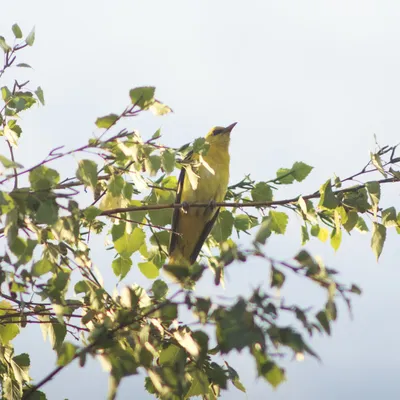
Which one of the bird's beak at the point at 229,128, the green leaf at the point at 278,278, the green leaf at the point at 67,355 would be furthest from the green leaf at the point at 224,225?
the bird's beak at the point at 229,128

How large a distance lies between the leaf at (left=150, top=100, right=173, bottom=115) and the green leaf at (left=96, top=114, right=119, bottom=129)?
15cm

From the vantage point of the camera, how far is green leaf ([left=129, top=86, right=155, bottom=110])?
8.95ft

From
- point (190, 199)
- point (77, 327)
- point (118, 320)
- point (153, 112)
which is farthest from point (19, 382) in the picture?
point (190, 199)

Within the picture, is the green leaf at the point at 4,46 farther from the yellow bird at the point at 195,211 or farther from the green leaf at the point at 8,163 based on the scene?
the yellow bird at the point at 195,211

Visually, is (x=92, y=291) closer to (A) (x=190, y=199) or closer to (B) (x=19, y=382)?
(B) (x=19, y=382)

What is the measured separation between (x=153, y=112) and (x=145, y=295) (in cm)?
70

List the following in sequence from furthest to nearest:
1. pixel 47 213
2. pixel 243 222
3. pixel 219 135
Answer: pixel 219 135
pixel 243 222
pixel 47 213

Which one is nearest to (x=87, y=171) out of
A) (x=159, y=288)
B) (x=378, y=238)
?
(x=159, y=288)

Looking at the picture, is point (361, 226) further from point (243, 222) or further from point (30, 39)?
point (30, 39)

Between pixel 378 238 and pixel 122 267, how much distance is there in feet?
3.84

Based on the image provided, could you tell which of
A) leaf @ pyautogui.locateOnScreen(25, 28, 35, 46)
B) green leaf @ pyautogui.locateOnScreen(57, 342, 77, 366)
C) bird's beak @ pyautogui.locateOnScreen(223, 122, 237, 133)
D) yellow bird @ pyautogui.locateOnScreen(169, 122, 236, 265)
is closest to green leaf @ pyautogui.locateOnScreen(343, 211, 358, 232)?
green leaf @ pyautogui.locateOnScreen(57, 342, 77, 366)

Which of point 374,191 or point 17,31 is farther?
point 17,31

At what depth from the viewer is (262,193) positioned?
3.72 metres

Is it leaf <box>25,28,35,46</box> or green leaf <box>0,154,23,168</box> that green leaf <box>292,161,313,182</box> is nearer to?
leaf <box>25,28,35,46</box>
